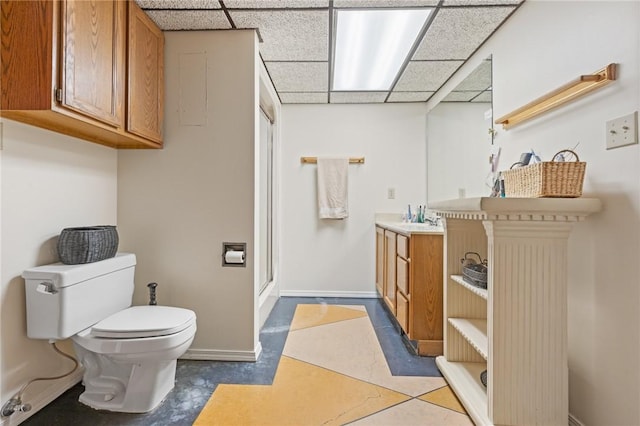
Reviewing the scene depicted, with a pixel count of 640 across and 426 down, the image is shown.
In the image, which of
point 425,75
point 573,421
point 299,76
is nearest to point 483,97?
point 425,75

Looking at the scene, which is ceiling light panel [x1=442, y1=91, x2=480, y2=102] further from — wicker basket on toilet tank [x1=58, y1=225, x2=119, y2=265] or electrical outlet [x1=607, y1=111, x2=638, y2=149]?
wicker basket on toilet tank [x1=58, y1=225, x2=119, y2=265]

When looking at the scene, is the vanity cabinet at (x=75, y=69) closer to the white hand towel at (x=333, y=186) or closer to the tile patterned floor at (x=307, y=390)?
the tile patterned floor at (x=307, y=390)

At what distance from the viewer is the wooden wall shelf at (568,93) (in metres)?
1.17

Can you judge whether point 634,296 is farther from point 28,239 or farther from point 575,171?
point 28,239

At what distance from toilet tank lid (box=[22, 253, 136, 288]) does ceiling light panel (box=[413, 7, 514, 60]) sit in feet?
7.59

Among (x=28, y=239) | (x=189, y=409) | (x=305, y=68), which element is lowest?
(x=189, y=409)

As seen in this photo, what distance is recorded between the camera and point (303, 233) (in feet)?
10.9

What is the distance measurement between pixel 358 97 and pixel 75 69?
2.36 meters

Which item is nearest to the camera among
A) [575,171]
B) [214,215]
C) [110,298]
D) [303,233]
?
[575,171]

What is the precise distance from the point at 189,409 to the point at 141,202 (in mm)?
1245

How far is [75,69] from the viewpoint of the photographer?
1285 mm

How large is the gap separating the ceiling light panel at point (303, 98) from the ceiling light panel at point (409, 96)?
2.19ft

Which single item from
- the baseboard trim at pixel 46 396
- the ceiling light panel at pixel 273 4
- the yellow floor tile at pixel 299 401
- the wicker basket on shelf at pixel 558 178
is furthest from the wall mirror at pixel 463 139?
the baseboard trim at pixel 46 396

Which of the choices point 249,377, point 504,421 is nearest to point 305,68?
point 249,377
